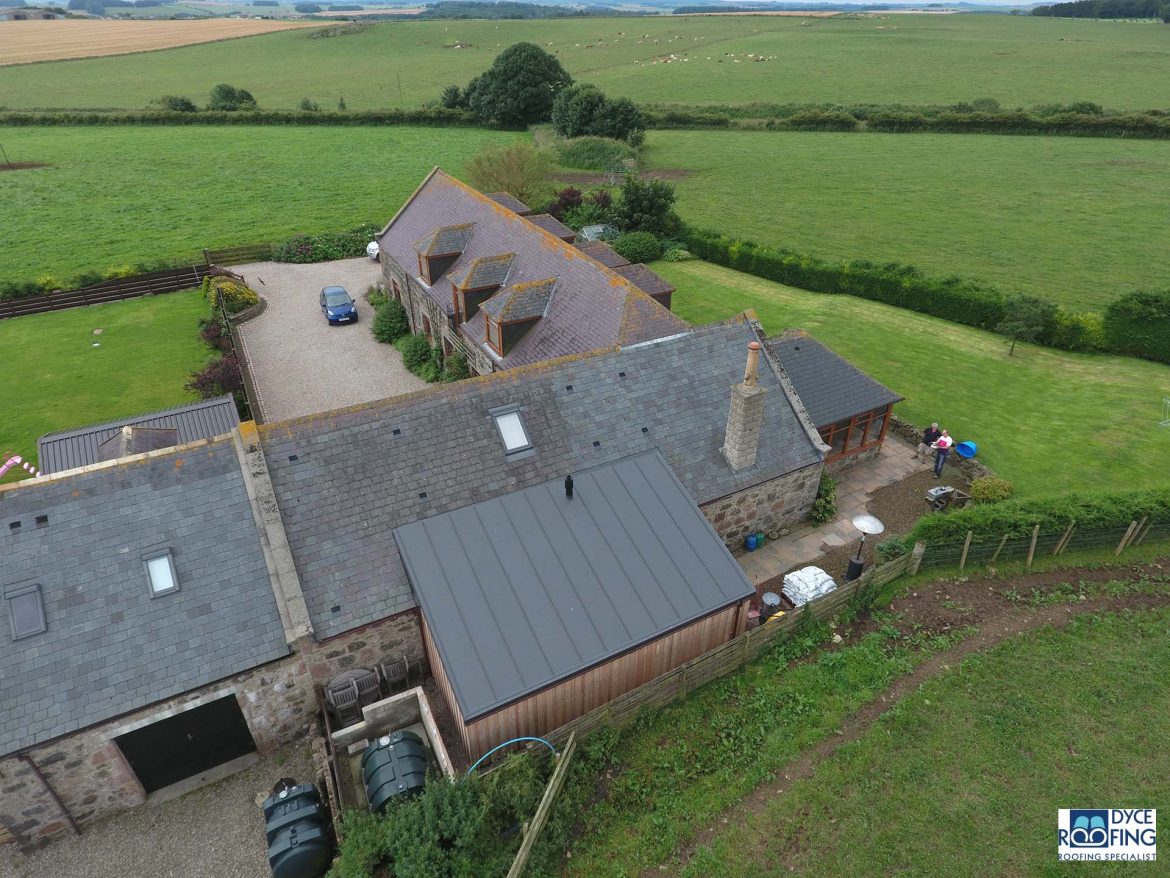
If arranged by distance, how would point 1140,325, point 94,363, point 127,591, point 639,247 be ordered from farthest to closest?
point 639,247
point 94,363
point 1140,325
point 127,591

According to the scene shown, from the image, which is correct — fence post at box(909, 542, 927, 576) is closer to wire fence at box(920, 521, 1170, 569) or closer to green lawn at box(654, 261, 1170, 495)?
wire fence at box(920, 521, 1170, 569)

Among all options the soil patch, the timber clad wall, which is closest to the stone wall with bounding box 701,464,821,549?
the timber clad wall

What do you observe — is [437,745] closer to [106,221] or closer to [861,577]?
[861,577]

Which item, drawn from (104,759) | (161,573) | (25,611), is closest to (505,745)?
(104,759)

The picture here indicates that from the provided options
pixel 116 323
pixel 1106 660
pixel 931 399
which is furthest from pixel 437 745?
pixel 116 323

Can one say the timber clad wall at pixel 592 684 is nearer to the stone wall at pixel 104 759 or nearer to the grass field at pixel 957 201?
the stone wall at pixel 104 759

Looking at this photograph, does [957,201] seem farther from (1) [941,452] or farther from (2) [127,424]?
(2) [127,424]
